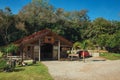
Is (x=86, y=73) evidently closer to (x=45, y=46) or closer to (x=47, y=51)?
(x=47, y=51)

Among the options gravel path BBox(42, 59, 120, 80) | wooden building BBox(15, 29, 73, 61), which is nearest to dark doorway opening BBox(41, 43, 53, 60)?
wooden building BBox(15, 29, 73, 61)

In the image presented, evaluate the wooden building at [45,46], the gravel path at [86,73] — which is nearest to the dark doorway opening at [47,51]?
the wooden building at [45,46]

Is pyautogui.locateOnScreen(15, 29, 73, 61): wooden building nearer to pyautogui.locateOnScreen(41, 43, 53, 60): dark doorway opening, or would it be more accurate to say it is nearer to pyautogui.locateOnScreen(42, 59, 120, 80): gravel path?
pyautogui.locateOnScreen(41, 43, 53, 60): dark doorway opening

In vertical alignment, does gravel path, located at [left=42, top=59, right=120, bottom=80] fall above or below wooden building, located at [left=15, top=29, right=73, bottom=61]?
below

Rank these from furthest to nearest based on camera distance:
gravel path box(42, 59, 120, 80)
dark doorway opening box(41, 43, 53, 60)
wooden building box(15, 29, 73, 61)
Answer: dark doorway opening box(41, 43, 53, 60)
wooden building box(15, 29, 73, 61)
gravel path box(42, 59, 120, 80)

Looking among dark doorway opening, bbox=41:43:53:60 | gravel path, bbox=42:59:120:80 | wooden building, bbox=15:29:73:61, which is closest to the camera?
gravel path, bbox=42:59:120:80

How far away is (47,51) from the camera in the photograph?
37.1m

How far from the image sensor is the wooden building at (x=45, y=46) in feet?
107

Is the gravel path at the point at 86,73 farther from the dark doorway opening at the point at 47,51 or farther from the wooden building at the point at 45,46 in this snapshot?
the dark doorway opening at the point at 47,51

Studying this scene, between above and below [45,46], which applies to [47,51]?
below

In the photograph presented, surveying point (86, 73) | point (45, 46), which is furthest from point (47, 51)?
point (86, 73)

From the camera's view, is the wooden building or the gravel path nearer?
the gravel path

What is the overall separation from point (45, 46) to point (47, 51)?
38.1 inches

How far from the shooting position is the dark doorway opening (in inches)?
1431
